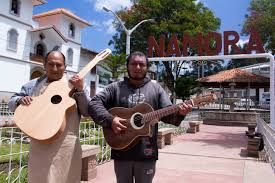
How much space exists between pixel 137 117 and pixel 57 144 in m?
0.66

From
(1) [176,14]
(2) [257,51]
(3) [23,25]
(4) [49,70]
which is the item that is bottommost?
(4) [49,70]

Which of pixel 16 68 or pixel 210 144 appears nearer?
pixel 210 144

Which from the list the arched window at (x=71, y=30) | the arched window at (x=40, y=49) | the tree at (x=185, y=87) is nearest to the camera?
the arched window at (x=40, y=49)

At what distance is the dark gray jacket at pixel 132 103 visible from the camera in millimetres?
2697

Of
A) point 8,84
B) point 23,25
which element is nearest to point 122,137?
point 8,84

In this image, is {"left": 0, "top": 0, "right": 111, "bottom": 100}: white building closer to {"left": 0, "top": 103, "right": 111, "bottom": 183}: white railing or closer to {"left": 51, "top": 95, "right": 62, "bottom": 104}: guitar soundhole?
{"left": 0, "top": 103, "right": 111, "bottom": 183}: white railing

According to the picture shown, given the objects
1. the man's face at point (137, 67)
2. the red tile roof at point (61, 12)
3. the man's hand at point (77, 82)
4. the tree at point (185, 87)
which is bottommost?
the man's hand at point (77, 82)

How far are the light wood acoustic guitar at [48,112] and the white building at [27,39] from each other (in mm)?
21287

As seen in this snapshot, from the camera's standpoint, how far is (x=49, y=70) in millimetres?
2816

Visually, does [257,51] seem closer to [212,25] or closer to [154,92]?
[154,92]

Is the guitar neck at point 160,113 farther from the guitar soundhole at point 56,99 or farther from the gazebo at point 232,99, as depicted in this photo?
the gazebo at point 232,99

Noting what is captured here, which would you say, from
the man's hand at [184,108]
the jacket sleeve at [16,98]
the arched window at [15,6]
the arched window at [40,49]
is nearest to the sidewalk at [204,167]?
the jacket sleeve at [16,98]

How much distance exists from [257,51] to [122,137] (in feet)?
25.3

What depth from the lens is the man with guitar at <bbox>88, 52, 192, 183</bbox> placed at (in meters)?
2.69
